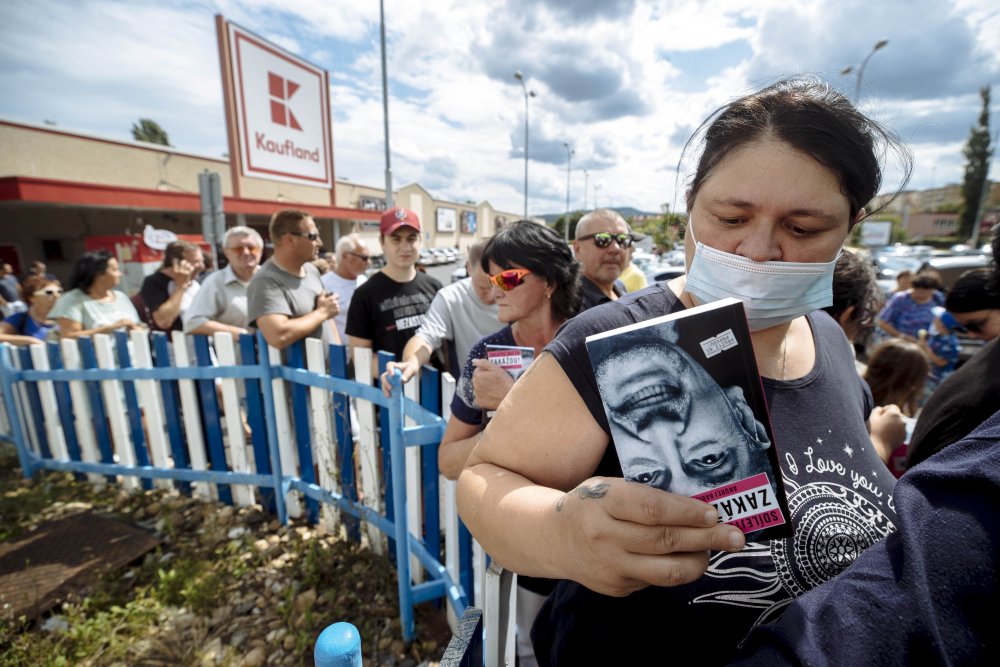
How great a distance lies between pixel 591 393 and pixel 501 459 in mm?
226

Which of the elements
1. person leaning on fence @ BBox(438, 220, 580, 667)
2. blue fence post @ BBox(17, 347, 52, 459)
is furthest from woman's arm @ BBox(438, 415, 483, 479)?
blue fence post @ BBox(17, 347, 52, 459)

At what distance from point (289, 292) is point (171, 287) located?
7.59ft

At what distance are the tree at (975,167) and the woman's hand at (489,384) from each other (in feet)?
214

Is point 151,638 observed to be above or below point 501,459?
below

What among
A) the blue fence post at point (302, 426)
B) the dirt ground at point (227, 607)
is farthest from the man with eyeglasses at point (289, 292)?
the dirt ground at point (227, 607)

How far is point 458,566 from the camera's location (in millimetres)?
2418

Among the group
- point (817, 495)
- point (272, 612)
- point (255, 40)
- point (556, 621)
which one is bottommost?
point (272, 612)

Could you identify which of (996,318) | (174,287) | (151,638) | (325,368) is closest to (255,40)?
(174,287)

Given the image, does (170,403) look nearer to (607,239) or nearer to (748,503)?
(607,239)

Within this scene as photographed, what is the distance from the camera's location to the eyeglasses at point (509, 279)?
1992 millimetres

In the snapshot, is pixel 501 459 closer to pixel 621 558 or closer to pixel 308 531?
pixel 621 558

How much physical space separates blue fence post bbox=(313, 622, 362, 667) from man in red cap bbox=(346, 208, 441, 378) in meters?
2.92

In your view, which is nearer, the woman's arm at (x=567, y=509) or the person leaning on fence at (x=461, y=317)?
the woman's arm at (x=567, y=509)

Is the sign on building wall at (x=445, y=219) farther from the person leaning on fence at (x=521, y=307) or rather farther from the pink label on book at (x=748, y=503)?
the pink label on book at (x=748, y=503)
